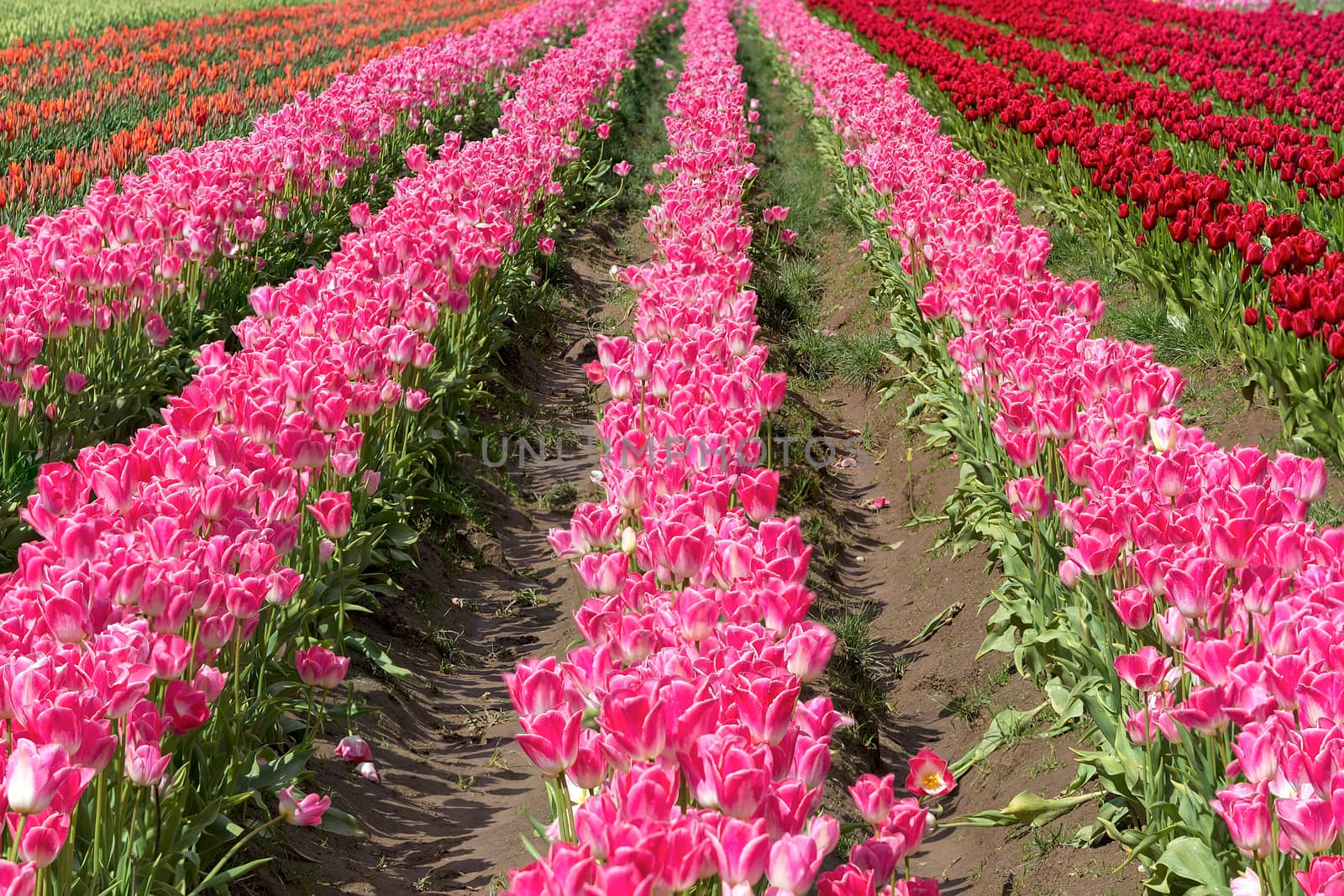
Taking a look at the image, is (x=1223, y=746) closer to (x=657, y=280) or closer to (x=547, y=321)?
(x=657, y=280)

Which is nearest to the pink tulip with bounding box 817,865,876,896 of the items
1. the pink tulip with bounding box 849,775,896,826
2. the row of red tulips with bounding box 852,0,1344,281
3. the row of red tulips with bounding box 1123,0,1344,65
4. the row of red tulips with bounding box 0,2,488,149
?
the pink tulip with bounding box 849,775,896,826

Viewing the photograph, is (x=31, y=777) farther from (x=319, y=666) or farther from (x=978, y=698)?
(x=978, y=698)

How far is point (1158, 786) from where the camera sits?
9.37 feet

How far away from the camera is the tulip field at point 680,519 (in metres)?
2.29

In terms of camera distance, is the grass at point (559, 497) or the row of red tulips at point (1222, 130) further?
the row of red tulips at point (1222, 130)

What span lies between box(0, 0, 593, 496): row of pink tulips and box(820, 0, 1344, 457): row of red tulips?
480cm

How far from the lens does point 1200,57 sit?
14.0 meters

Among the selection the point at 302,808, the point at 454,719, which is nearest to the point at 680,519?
the point at 302,808

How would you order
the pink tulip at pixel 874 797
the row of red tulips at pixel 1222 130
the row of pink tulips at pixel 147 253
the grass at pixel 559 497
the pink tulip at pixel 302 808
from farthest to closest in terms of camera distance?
the row of red tulips at pixel 1222 130 < the grass at pixel 559 497 < the row of pink tulips at pixel 147 253 < the pink tulip at pixel 302 808 < the pink tulip at pixel 874 797

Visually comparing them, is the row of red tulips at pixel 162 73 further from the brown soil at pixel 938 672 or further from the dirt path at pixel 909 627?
the brown soil at pixel 938 672

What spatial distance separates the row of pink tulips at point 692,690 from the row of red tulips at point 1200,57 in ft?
25.3

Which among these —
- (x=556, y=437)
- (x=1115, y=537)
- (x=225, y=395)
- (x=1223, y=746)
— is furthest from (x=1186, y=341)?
(x=225, y=395)

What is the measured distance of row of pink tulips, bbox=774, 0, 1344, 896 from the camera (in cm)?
219

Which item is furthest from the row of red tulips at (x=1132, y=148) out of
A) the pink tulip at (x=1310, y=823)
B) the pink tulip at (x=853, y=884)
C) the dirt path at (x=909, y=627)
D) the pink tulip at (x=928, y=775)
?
the pink tulip at (x=853, y=884)
